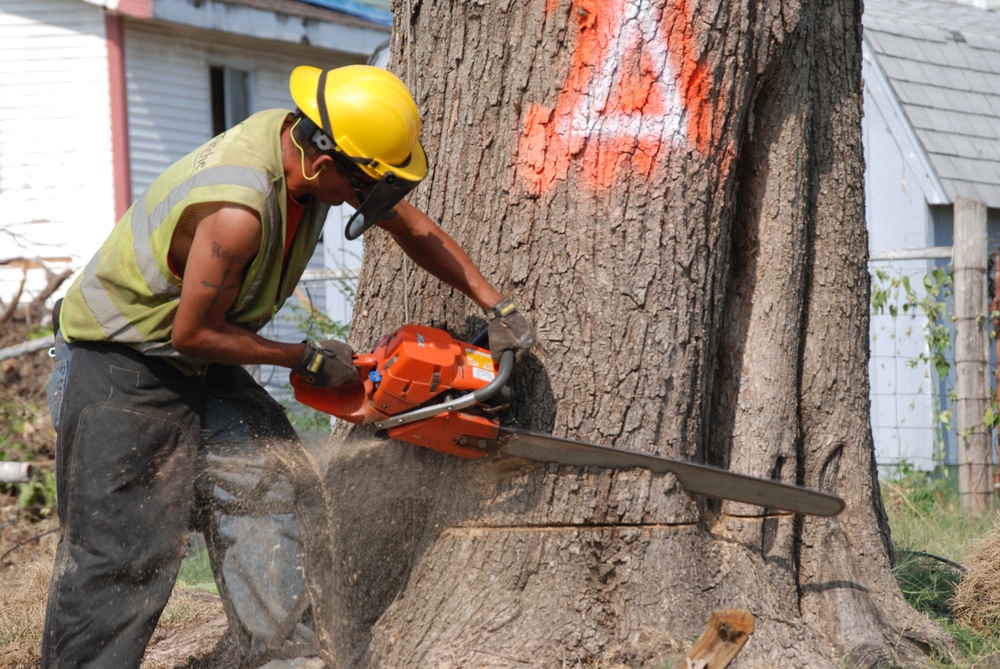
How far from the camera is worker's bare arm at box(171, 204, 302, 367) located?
9.25ft

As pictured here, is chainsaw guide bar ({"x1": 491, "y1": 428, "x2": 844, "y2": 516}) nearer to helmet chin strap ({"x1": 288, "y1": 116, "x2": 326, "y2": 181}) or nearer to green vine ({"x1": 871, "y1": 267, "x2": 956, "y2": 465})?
helmet chin strap ({"x1": 288, "y1": 116, "x2": 326, "y2": 181})

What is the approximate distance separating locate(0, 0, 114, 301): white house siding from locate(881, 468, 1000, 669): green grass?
9.62 meters

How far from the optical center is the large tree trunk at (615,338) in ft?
10.3

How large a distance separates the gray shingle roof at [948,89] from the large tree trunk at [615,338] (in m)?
4.59

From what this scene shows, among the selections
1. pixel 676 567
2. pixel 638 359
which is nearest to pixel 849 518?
pixel 676 567

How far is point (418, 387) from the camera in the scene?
3.12 m

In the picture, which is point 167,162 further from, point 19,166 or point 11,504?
point 11,504

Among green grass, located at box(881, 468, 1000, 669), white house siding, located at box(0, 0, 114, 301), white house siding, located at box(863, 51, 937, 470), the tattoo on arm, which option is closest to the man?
the tattoo on arm

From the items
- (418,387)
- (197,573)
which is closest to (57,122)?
(197,573)

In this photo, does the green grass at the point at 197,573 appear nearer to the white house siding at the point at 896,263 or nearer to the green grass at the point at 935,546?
the green grass at the point at 935,546

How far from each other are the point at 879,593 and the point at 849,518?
0.90 feet

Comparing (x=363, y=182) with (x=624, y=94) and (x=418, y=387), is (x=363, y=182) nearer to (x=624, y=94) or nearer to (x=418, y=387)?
(x=418, y=387)

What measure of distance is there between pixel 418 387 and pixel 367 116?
0.81 metres

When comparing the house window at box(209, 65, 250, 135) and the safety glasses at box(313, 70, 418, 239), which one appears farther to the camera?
the house window at box(209, 65, 250, 135)
